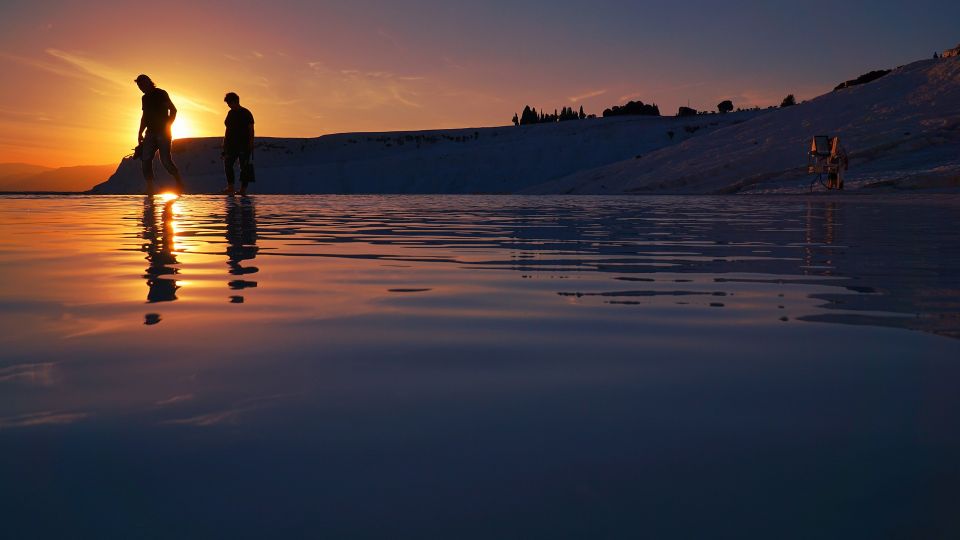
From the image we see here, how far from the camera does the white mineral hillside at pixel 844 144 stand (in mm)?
23438

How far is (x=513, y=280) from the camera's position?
3670 mm

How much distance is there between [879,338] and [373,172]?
2613 inches

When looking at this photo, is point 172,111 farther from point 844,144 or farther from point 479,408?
point 844,144

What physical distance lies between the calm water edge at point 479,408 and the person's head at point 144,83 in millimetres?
12399

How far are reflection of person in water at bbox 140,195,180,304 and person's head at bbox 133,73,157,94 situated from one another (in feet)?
26.7

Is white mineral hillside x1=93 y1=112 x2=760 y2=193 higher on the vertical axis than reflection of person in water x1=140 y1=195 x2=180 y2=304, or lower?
higher

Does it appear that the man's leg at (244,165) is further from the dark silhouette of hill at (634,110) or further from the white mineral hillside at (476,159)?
the dark silhouette of hill at (634,110)

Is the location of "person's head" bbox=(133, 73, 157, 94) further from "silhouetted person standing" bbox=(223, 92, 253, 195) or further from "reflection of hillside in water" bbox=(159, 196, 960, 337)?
"reflection of hillside in water" bbox=(159, 196, 960, 337)

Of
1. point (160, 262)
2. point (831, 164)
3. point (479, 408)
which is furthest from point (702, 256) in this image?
point (831, 164)

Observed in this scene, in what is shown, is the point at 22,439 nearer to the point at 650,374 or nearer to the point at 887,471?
the point at 650,374

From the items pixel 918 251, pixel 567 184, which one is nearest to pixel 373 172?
pixel 567 184

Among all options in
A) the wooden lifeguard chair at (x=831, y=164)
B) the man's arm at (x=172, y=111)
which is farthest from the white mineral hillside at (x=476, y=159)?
the man's arm at (x=172, y=111)

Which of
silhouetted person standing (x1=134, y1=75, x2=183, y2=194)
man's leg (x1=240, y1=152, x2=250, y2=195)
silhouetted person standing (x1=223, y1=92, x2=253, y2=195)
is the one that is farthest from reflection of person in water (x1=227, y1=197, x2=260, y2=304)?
man's leg (x1=240, y1=152, x2=250, y2=195)

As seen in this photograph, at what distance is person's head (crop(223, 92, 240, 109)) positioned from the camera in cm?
1614
